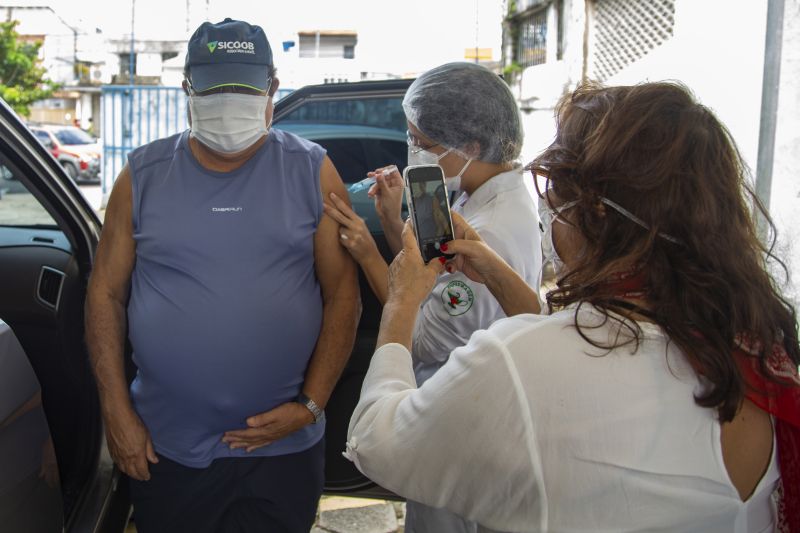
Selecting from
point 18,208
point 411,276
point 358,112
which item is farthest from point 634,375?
point 18,208

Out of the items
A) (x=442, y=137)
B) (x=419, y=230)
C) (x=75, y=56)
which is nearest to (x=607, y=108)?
(x=419, y=230)

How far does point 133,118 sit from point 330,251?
12.0 metres

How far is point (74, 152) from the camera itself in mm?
18906

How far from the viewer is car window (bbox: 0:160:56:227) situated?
287cm

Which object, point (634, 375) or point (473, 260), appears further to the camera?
point (473, 260)

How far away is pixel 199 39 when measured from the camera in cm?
192

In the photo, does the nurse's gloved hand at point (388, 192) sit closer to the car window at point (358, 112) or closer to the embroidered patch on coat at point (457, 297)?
the embroidered patch on coat at point (457, 297)

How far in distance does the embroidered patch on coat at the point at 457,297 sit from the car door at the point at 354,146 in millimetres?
690

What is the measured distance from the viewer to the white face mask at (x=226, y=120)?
6.29 ft

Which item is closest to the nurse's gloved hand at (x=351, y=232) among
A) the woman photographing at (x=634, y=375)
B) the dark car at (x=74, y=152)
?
the woman photographing at (x=634, y=375)

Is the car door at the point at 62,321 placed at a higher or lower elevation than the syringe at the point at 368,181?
lower

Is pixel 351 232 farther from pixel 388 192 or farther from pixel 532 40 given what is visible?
pixel 532 40

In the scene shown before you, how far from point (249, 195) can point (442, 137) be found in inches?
21.6

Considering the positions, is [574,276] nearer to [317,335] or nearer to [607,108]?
[607,108]
